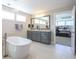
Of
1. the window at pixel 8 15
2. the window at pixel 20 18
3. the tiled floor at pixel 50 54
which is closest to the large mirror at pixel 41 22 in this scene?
the window at pixel 20 18

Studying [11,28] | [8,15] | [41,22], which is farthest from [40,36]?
[8,15]

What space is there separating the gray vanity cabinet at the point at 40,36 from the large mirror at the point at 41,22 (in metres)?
0.73

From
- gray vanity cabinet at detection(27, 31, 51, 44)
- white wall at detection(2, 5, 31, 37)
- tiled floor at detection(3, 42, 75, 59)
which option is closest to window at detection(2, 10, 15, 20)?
white wall at detection(2, 5, 31, 37)

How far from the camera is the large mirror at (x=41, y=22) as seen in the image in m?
5.57

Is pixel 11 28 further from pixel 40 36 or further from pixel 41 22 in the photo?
pixel 41 22

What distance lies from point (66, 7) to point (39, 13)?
91.2 inches

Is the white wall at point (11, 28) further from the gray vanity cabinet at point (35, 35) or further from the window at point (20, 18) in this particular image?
the gray vanity cabinet at point (35, 35)

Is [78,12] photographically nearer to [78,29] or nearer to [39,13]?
[78,29]

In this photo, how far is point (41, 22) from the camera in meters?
6.12

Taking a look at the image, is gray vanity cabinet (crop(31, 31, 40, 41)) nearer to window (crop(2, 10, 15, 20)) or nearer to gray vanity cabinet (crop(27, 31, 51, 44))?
gray vanity cabinet (crop(27, 31, 51, 44))

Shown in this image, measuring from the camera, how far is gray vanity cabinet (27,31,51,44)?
192 inches

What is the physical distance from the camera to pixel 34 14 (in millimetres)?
6480

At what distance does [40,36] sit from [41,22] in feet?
4.50

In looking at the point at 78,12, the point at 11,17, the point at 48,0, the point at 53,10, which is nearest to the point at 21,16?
the point at 11,17
